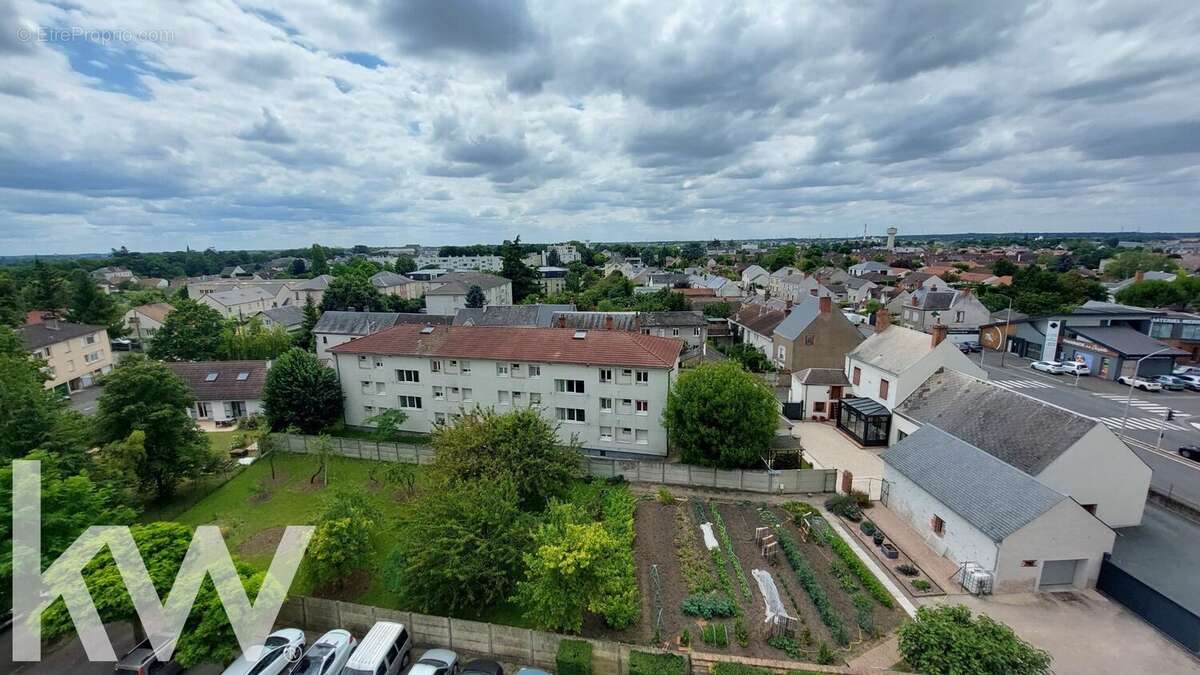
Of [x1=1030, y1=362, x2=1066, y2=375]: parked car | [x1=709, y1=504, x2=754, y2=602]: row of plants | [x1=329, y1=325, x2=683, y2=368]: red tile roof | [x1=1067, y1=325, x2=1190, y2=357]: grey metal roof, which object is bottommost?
[x1=709, y1=504, x2=754, y2=602]: row of plants

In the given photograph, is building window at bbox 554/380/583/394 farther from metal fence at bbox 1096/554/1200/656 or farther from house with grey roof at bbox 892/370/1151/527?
metal fence at bbox 1096/554/1200/656

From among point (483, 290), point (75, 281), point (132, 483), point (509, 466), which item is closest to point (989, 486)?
point (509, 466)

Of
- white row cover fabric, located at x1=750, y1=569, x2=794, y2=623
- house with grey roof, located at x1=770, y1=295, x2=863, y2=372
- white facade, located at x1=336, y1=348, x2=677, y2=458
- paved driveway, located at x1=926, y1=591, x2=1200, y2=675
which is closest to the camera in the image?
paved driveway, located at x1=926, y1=591, x2=1200, y2=675

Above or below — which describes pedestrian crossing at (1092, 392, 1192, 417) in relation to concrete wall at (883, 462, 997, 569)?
below

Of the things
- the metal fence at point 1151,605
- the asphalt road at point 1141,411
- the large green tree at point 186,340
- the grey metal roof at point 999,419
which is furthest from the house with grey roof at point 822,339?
the large green tree at point 186,340

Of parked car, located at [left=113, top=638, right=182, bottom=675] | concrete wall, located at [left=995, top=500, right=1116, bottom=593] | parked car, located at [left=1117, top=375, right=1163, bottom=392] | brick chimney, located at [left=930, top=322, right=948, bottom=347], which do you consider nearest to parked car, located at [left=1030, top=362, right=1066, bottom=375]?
parked car, located at [left=1117, top=375, right=1163, bottom=392]

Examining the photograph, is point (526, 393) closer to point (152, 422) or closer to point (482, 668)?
point (482, 668)

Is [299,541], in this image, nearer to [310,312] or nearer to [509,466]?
[509,466]

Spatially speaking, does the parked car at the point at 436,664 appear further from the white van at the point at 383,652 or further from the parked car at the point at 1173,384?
the parked car at the point at 1173,384
